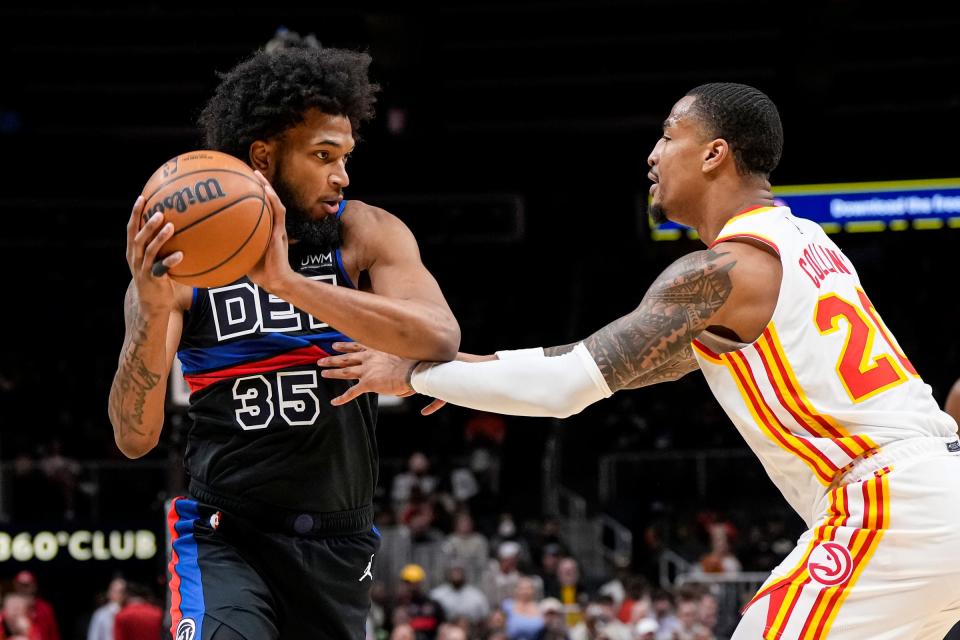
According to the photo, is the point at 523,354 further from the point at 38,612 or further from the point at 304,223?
the point at 38,612

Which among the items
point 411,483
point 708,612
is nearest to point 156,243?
point 708,612

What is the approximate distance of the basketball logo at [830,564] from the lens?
3523 mm

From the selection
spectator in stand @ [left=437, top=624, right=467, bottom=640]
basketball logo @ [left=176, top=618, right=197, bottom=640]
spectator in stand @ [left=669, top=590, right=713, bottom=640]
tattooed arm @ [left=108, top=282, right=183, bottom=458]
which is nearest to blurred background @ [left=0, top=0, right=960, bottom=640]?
spectator in stand @ [left=669, top=590, right=713, bottom=640]

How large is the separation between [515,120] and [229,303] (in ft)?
59.8

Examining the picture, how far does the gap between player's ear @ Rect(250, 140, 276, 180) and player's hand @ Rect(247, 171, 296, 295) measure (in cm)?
51

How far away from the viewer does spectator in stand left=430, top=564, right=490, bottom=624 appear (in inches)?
527

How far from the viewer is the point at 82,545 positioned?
49.7 feet

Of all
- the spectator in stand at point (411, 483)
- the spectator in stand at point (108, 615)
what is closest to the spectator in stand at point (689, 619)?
the spectator in stand at point (411, 483)

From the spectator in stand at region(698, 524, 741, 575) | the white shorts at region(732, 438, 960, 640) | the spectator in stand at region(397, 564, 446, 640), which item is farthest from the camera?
the spectator in stand at region(698, 524, 741, 575)

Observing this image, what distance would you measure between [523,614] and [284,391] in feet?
29.8

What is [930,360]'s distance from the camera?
2155cm

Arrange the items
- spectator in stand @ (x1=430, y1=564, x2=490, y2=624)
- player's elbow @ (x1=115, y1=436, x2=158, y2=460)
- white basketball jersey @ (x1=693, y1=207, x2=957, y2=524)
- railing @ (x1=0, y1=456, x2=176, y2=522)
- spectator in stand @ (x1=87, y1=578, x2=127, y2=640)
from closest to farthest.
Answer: white basketball jersey @ (x1=693, y1=207, x2=957, y2=524)
player's elbow @ (x1=115, y1=436, x2=158, y2=460)
spectator in stand @ (x1=87, y1=578, x2=127, y2=640)
spectator in stand @ (x1=430, y1=564, x2=490, y2=624)
railing @ (x1=0, y1=456, x2=176, y2=522)

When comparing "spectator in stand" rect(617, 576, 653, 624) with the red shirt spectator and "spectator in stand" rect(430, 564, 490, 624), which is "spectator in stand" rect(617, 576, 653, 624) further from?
the red shirt spectator

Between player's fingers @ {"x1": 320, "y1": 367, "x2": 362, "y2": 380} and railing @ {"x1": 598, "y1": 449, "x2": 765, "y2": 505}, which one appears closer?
player's fingers @ {"x1": 320, "y1": 367, "x2": 362, "y2": 380}
